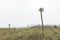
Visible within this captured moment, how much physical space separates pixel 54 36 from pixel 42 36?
147 centimetres

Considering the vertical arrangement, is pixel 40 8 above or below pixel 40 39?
above

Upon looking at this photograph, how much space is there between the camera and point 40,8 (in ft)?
83.4

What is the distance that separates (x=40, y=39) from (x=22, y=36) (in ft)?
8.84

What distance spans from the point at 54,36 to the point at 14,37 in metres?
4.95

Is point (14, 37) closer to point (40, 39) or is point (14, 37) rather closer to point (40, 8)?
point (40, 39)

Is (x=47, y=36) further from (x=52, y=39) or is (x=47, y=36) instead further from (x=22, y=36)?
(x=22, y=36)

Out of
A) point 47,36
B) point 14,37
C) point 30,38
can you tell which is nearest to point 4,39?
point 14,37

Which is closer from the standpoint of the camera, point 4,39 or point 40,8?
point 40,8

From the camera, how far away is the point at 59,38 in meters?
26.6

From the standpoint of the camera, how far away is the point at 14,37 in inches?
1091

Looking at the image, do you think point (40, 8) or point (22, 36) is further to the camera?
point (22, 36)

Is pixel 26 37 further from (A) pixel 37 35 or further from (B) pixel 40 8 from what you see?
(B) pixel 40 8

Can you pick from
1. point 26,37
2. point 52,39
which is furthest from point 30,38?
point 52,39

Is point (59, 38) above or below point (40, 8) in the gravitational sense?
below
